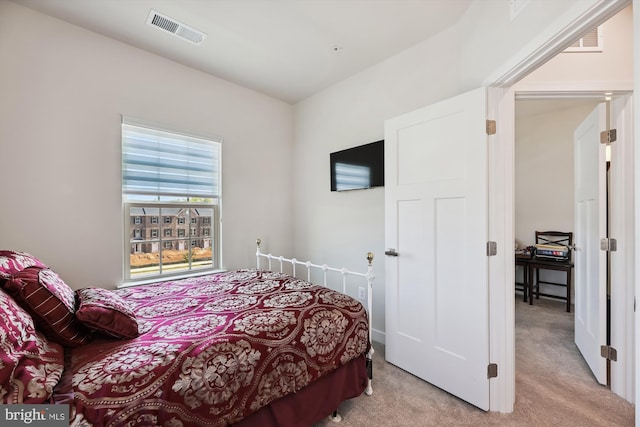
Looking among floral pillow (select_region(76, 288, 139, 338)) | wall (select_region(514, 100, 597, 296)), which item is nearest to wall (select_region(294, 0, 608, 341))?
floral pillow (select_region(76, 288, 139, 338))

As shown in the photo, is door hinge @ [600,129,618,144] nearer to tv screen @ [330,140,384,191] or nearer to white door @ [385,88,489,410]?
white door @ [385,88,489,410]

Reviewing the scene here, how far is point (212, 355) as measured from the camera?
3.62 ft

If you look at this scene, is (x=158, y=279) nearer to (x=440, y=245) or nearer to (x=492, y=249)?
(x=440, y=245)

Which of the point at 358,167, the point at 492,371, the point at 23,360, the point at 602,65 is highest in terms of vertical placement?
the point at 602,65

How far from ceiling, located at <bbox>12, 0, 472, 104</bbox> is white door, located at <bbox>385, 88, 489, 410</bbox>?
0.77m

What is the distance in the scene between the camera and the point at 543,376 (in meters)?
2.06

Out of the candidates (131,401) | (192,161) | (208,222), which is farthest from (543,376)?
(192,161)

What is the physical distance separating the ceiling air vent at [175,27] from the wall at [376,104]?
147cm

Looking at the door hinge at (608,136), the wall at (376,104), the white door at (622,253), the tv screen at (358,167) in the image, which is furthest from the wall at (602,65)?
the tv screen at (358,167)

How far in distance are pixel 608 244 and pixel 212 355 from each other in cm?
266

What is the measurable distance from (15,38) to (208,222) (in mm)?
1957

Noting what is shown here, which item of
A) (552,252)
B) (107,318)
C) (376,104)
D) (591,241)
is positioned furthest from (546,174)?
(107,318)

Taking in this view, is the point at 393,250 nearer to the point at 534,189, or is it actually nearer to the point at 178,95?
the point at 178,95

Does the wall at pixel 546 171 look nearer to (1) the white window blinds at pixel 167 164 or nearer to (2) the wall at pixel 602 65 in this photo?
(2) the wall at pixel 602 65
